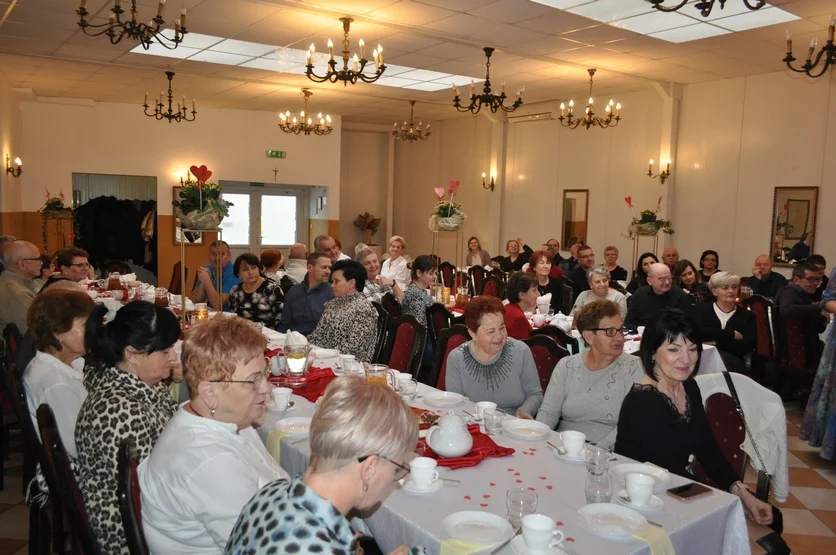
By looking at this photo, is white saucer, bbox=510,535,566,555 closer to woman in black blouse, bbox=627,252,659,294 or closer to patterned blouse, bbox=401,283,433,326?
patterned blouse, bbox=401,283,433,326

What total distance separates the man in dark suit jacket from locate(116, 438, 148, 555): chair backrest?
4936 millimetres

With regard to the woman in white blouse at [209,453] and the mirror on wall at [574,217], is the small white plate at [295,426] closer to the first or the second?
the woman in white blouse at [209,453]

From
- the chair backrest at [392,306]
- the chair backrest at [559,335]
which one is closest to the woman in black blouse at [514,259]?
the chair backrest at [392,306]

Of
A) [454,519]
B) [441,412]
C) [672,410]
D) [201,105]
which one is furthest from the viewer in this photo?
[201,105]

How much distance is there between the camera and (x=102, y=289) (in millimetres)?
8031

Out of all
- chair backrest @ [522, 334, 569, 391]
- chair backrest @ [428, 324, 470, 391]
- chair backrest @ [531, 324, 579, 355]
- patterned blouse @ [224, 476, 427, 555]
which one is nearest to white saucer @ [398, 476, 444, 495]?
patterned blouse @ [224, 476, 427, 555]

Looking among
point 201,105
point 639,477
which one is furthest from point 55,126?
point 639,477

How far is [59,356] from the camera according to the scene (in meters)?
3.01

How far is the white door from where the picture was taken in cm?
1400

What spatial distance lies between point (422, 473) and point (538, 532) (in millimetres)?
540

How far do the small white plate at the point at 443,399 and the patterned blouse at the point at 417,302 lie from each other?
99.8 inches

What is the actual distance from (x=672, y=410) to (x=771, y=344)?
4345 millimetres

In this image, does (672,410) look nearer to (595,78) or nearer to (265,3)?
(265,3)

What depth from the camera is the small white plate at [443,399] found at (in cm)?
328
